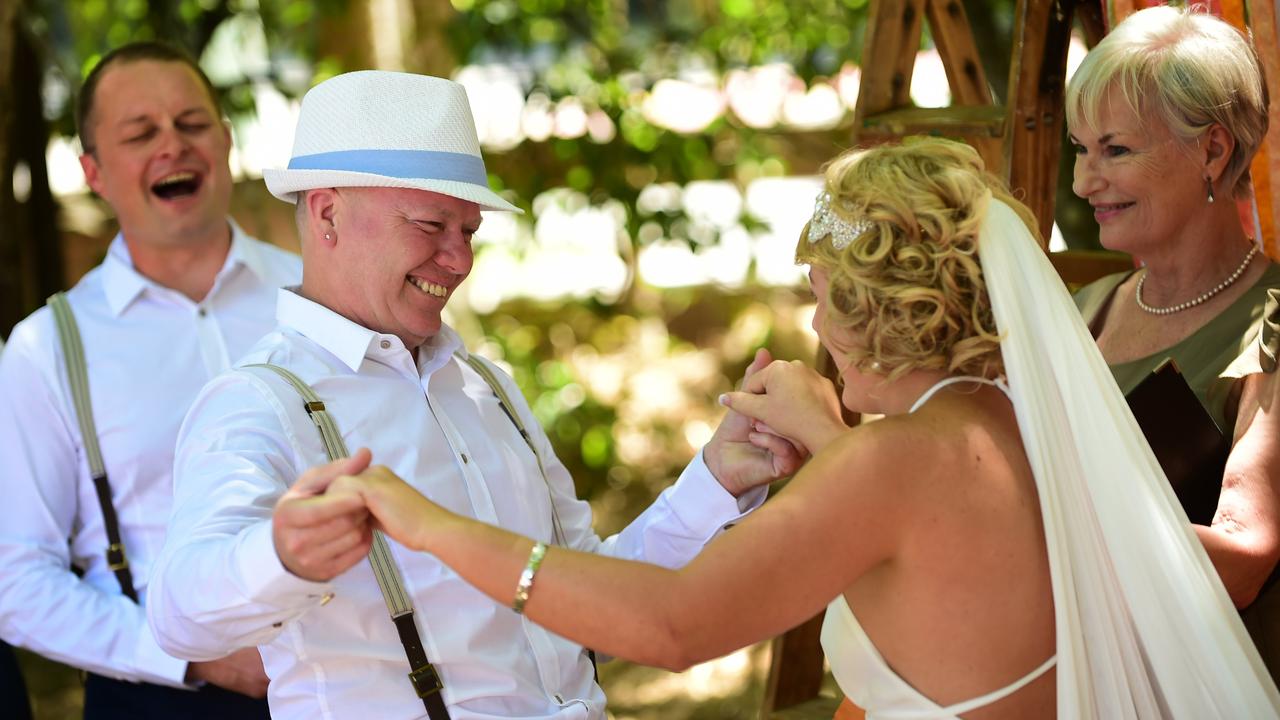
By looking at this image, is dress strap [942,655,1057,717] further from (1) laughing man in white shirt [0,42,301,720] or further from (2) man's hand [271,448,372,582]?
(1) laughing man in white shirt [0,42,301,720]

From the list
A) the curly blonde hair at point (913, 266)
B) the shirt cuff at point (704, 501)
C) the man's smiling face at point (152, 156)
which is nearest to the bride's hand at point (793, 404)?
the shirt cuff at point (704, 501)

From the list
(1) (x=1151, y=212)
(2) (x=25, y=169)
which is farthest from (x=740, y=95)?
(1) (x=1151, y=212)

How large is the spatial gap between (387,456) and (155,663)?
112 centimetres

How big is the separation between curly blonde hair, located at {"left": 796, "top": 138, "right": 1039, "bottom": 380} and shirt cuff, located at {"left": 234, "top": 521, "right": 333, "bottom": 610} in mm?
945

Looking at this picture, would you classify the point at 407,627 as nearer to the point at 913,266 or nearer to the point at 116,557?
the point at 913,266

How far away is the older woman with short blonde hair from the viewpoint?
262 centimetres

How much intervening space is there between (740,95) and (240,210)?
2665mm

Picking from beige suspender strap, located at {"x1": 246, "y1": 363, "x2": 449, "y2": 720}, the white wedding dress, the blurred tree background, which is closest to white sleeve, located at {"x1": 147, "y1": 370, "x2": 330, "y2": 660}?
beige suspender strap, located at {"x1": 246, "y1": 363, "x2": 449, "y2": 720}

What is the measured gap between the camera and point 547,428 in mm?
6504

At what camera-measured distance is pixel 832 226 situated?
213cm

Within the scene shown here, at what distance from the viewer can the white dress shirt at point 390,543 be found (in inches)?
85.4

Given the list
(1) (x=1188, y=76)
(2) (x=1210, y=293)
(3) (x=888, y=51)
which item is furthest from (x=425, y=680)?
(3) (x=888, y=51)

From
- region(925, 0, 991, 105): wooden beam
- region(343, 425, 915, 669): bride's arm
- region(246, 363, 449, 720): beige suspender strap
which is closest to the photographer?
region(343, 425, 915, 669): bride's arm

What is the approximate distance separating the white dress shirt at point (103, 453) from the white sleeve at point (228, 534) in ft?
3.13
